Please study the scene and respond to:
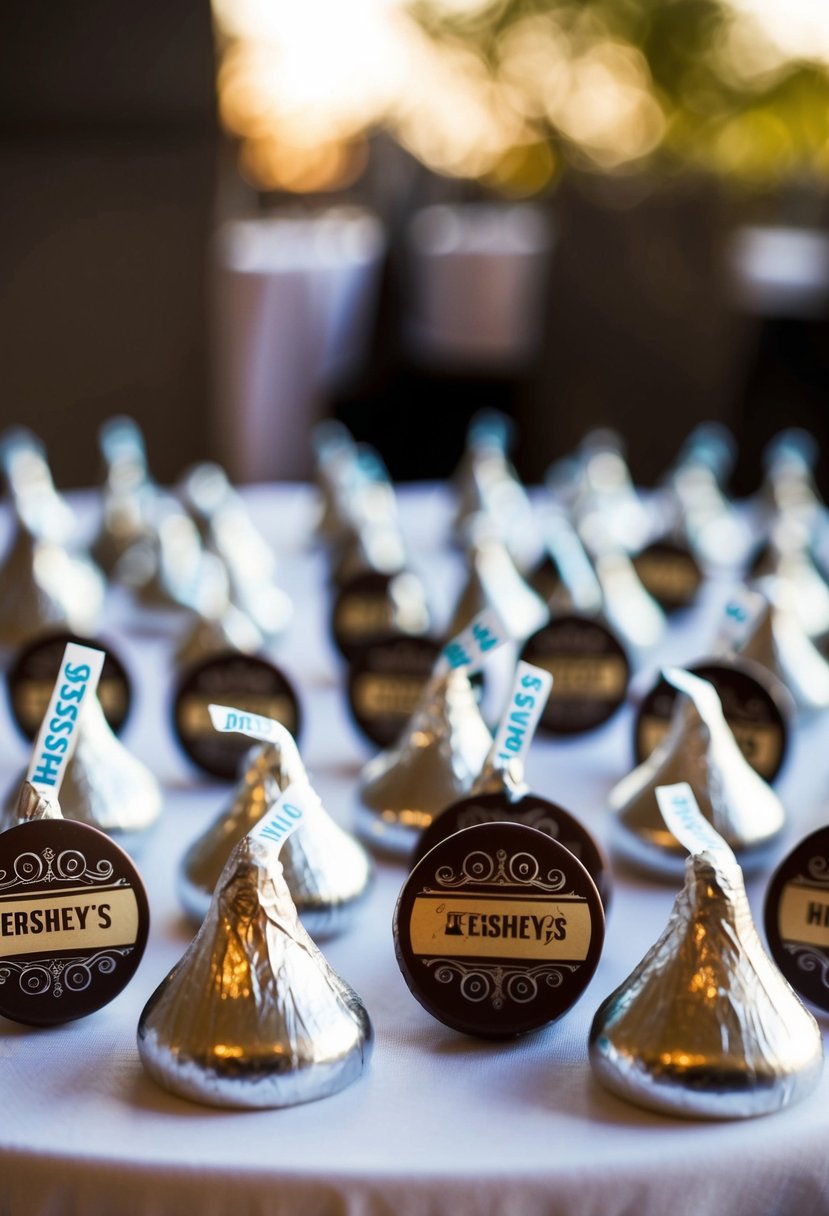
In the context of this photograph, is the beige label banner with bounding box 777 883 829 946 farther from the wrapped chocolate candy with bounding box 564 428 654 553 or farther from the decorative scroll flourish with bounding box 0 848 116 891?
the wrapped chocolate candy with bounding box 564 428 654 553

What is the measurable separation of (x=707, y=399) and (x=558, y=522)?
12.3 feet

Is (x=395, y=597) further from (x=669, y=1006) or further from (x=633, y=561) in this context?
(x=669, y=1006)

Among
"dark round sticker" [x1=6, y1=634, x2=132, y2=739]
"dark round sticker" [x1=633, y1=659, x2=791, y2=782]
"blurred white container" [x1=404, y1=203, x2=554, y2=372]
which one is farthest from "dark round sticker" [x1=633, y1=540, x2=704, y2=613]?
"blurred white container" [x1=404, y1=203, x2=554, y2=372]

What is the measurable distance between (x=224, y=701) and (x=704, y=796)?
580mm

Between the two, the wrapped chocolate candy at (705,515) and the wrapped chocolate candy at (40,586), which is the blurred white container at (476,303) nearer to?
the wrapped chocolate candy at (705,515)

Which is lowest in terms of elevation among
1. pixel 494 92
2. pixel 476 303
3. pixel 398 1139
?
pixel 398 1139

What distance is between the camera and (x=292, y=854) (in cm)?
120

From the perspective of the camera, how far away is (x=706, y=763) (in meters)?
1.36

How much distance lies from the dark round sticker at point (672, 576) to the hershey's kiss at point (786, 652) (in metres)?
0.37

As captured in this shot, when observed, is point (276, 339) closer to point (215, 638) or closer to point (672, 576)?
point (672, 576)

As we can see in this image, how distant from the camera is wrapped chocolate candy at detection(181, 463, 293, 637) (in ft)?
7.09

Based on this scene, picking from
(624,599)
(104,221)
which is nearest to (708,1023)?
(624,599)

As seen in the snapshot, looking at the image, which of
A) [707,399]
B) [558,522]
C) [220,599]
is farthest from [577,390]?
[220,599]

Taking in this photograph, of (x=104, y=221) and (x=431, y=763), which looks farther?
(x=104, y=221)
